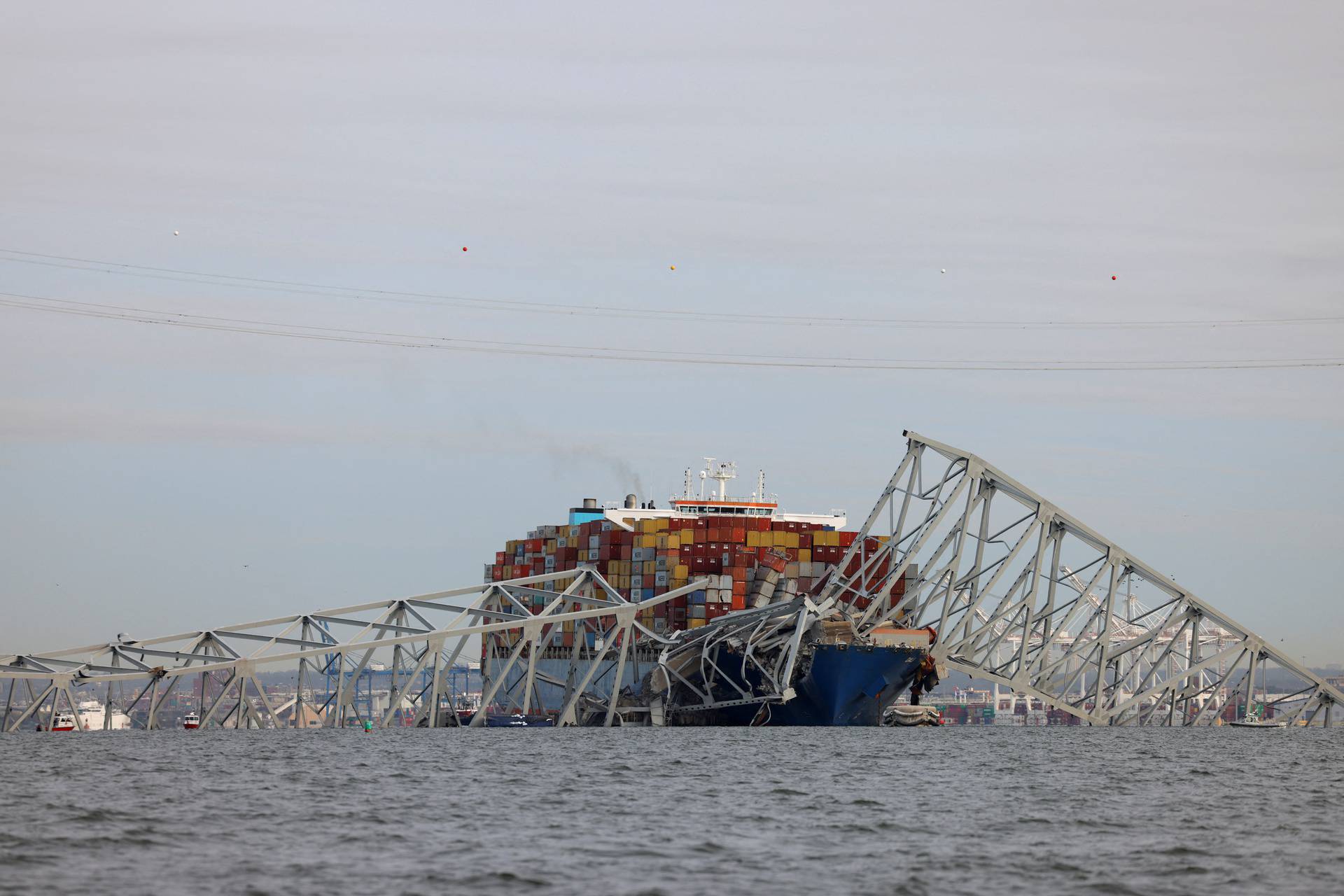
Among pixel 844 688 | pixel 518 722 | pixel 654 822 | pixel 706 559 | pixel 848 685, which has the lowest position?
pixel 654 822

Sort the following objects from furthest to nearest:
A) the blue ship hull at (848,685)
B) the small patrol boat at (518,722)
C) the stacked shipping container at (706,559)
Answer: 1. the stacked shipping container at (706,559)
2. the small patrol boat at (518,722)
3. the blue ship hull at (848,685)

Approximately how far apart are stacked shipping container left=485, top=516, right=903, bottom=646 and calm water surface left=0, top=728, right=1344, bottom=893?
4080cm

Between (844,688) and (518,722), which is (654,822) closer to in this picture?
(844,688)

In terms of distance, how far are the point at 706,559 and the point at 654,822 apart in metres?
72.2

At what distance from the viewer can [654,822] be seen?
37469 mm

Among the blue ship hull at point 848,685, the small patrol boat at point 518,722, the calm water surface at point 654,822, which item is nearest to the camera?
the calm water surface at point 654,822

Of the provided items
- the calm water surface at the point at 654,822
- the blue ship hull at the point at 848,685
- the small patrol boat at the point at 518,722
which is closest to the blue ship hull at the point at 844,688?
the blue ship hull at the point at 848,685

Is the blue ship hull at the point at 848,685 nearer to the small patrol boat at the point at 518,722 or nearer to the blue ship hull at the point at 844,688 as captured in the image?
the blue ship hull at the point at 844,688

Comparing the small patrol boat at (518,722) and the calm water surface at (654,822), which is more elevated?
the small patrol boat at (518,722)

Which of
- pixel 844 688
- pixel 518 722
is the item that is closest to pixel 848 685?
pixel 844 688

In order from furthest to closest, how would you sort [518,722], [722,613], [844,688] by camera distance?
[722,613] < [518,722] < [844,688]

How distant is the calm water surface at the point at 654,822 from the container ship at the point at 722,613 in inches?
795

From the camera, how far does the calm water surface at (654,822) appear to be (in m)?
28.3

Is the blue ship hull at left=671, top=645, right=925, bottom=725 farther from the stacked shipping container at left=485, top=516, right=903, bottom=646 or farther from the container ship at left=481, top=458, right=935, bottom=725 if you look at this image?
the stacked shipping container at left=485, top=516, right=903, bottom=646
